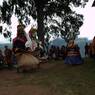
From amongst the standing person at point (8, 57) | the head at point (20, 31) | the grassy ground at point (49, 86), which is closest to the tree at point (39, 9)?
the standing person at point (8, 57)

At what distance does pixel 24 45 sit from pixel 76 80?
3973 mm

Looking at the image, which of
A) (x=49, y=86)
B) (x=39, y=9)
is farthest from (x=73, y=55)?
(x=39, y=9)

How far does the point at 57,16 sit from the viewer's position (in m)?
33.9

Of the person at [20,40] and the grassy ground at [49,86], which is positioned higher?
the person at [20,40]

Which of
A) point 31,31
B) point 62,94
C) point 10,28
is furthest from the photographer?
point 10,28

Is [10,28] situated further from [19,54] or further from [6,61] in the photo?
[19,54]

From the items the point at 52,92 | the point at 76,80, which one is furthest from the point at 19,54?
the point at 52,92

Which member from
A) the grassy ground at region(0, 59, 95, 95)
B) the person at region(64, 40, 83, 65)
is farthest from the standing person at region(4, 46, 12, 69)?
the grassy ground at region(0, 59, 95, 95)

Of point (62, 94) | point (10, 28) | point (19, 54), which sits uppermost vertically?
point (10, 28)

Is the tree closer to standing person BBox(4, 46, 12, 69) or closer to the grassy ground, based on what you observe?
standing person BBox(4, 46, 12, 69)

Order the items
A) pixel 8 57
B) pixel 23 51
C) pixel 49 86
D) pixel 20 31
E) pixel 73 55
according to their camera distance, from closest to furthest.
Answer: pixel 49 86 → pixel 23 51 → pixel 20 31 → pixel 73 55 → pixel 8 57

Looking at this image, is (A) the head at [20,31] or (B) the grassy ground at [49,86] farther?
(A) the head at [20,31]

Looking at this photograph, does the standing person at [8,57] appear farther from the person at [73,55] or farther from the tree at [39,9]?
the tree at [39,9]

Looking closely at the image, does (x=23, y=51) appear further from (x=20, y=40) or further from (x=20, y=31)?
(x=20, y=31)
